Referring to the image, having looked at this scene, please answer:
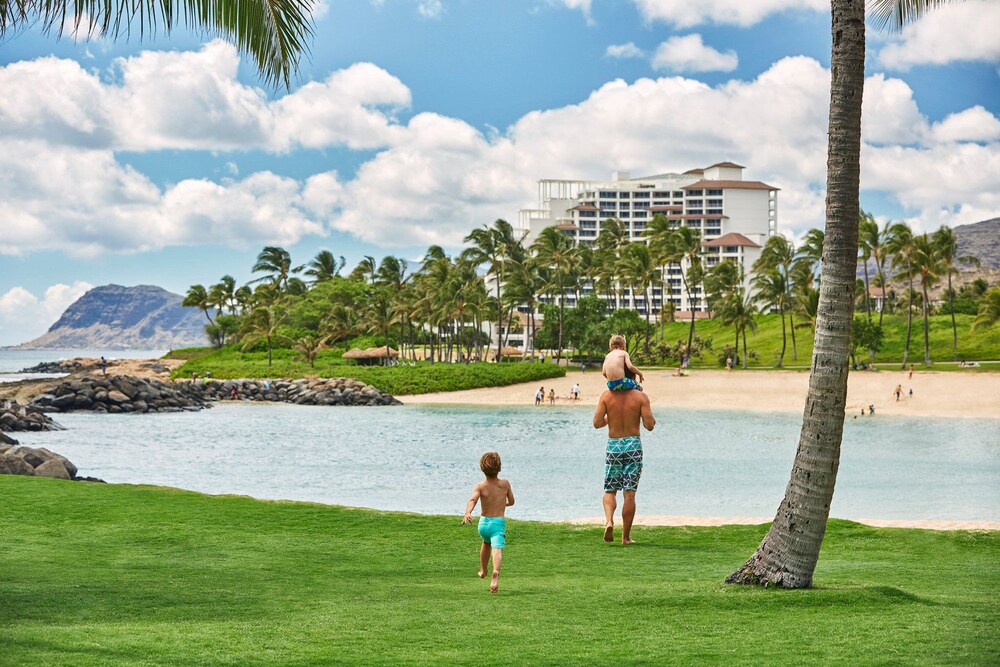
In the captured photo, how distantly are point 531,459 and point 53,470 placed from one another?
16500mm

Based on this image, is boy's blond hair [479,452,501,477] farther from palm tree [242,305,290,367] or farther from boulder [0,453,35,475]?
palm tree [242,305,290,367]

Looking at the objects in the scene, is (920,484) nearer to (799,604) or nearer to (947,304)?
(799,604)

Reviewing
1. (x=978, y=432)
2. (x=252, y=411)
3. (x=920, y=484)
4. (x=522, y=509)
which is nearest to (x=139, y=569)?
(x=522, y=509)

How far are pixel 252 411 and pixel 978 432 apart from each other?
1471 inches

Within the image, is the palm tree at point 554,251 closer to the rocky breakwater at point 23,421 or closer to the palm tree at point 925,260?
the palm tree at point 925,260

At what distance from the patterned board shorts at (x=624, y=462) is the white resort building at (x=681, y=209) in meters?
156

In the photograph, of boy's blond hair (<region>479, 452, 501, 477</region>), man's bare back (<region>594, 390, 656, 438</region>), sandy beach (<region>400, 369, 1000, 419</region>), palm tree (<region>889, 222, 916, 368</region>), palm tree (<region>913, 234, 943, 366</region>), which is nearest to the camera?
boy's blond hair (<region>479, 452, 501, 477</region>)

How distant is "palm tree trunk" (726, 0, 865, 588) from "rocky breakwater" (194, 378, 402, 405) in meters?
55.4

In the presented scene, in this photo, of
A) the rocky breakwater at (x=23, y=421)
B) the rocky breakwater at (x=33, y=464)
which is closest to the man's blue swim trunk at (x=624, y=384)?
the rocky breakwater at (x=33, y=464)

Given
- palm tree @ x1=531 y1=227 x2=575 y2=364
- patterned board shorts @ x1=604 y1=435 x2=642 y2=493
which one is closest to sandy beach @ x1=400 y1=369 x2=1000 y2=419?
palm tree @ x1=531 y1=227 x2=575 y2=364

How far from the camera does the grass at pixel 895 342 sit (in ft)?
272

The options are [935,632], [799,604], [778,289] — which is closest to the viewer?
[935,632]

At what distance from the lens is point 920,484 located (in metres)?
24.9

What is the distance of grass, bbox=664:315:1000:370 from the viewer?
82.9 meters
